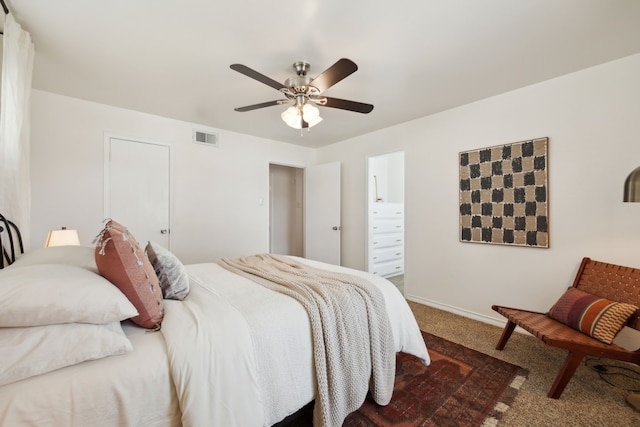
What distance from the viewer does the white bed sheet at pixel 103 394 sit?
0.77m

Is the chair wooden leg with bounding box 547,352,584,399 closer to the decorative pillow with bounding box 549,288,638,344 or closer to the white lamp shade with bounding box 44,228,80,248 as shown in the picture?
the decorative pillow with bounding box 549,288,638,344

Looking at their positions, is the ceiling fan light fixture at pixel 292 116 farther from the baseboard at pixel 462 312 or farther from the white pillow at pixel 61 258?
the baseboard at pixel 462 312

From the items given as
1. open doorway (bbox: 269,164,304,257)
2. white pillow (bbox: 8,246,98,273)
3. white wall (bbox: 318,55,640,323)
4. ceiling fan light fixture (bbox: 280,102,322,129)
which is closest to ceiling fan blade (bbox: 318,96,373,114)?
ceiling fan light fixture (bbox: 280,102,322,129)

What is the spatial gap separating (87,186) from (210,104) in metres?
1.59

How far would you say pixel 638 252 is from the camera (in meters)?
Answer: 2.00

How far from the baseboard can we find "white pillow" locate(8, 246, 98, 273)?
128 inches

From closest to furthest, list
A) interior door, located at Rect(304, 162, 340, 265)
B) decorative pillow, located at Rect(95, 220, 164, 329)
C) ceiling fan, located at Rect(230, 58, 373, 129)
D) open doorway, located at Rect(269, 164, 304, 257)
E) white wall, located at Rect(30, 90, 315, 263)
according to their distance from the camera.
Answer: decorative pillow, located at Rect(95, 220, 164, 329), ceiling fan, located at Rect(230, 58, 373, 129), white wall, located at Rect(30, 90, 315, 263), interior door, located at Rect(304, 162, 340, 265), open doorway, located at Rect(269, 164, 304, 257)

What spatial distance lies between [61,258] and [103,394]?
798 mm

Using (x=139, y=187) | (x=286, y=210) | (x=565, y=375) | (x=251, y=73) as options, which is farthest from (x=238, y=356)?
(x=286, y=210)

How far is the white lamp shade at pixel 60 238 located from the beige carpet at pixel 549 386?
3224 millimetres

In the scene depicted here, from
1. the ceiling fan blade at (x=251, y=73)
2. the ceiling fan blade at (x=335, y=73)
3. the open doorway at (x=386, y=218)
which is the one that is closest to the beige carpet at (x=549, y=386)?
the open doorway at (x=386, y=218)

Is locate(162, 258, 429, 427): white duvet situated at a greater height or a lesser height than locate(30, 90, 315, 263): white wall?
lesser

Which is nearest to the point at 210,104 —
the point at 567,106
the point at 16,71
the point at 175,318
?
the point at 16,71

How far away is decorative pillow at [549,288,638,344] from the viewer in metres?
1.67
